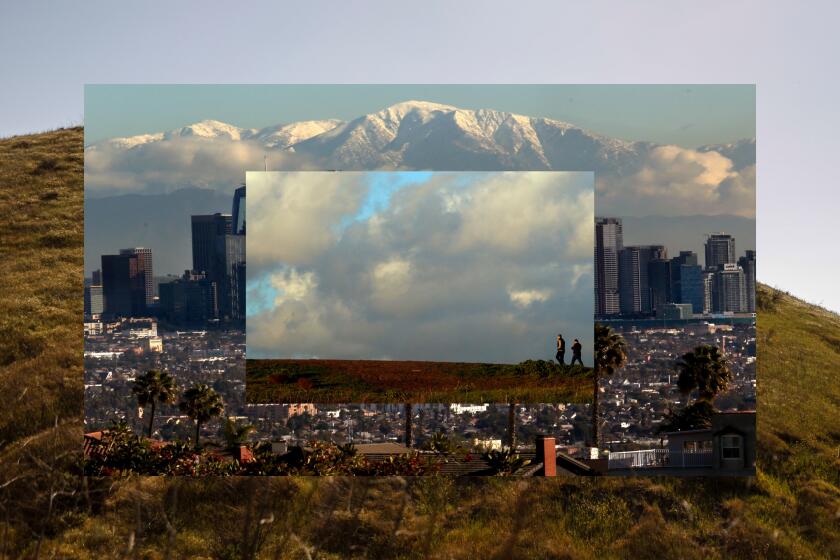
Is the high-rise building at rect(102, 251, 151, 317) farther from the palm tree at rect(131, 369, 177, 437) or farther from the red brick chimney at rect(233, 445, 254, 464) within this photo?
the red brick chimney at rect(233, 445, 254, 464)

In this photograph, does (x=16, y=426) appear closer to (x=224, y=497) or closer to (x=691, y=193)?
(x=224, y=497)

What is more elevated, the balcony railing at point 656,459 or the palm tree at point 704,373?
the palm tree at point 704,373

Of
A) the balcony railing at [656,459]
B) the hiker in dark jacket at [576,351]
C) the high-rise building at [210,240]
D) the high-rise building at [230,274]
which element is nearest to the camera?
the hiker in dark jacket at [576,351]

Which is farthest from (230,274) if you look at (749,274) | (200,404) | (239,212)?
(749,274)

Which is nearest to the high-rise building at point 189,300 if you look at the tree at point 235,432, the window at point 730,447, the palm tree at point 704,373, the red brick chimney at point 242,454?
the tree at point 235,432

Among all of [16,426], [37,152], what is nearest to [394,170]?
[16,426]

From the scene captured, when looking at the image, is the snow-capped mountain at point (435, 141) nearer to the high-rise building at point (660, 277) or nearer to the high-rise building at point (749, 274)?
the high-rise building at point (660, 277)
